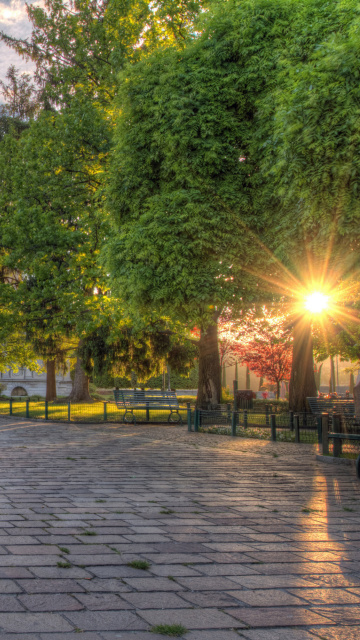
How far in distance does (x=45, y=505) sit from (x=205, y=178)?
6637 mm

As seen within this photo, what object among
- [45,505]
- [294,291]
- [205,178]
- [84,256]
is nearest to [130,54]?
[84,256]

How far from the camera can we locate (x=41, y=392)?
159ft

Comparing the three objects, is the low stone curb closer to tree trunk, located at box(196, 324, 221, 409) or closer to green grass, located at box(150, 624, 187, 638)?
green grass, located at box(150, 624, 187, 638)

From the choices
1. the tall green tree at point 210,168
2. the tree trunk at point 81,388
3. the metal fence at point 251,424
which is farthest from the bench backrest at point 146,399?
the tree trunk at point 81,388

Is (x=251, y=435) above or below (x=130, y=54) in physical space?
Result: below

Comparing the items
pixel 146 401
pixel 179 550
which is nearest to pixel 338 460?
pixel 179 550

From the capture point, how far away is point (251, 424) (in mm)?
18344

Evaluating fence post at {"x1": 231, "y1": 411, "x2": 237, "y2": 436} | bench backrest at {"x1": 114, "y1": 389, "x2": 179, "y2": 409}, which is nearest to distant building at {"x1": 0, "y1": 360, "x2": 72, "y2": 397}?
bench backrest at {"x1": 114, "y1": 389, "x2": 179, "y2": 409}

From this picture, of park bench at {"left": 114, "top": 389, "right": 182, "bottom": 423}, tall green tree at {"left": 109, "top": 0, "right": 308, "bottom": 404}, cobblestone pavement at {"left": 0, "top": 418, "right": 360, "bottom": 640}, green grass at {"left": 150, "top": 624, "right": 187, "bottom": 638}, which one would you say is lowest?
cobblestone pavement at {"left": 0, "top": 418, "right": 360, "bottom": 640}

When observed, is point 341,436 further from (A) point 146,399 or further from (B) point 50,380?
(B) point 50,380

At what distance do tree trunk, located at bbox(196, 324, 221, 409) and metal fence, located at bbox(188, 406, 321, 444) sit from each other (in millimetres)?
5420

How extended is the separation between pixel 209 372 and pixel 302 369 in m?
4.28

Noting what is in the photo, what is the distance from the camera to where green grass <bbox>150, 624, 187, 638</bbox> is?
3.22 m

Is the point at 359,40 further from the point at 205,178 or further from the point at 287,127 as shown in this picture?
the point at 205,178
